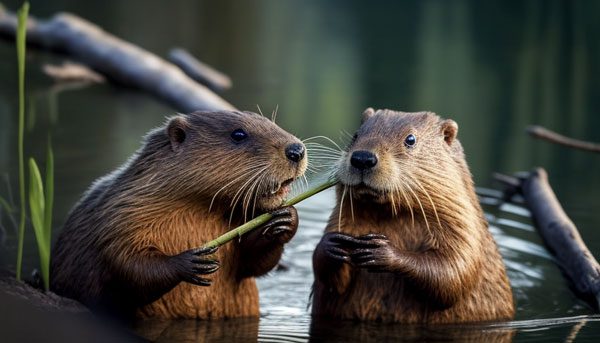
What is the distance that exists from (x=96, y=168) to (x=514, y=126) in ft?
21.2

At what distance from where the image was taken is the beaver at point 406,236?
6.44m

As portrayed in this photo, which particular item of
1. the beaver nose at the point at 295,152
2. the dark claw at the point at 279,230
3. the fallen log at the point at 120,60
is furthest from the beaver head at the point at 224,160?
the fallen log at the point at 120,60

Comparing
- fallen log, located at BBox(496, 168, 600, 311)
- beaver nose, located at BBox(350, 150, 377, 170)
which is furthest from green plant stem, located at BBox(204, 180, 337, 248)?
fallen log, located at BBox(496, 168, 600, 311)

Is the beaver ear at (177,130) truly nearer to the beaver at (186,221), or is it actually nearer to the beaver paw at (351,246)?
the beaver at (186,221)

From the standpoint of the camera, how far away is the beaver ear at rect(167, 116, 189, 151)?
672 cm

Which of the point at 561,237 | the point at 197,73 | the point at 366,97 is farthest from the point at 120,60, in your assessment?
the point at 561,237

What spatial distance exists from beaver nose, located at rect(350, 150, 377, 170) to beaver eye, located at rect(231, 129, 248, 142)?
677mm

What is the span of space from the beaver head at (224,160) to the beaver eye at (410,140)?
2.26 feet

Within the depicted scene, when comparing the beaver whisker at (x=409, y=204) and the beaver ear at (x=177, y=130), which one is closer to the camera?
the beaver whisker at (x=409, y=204)

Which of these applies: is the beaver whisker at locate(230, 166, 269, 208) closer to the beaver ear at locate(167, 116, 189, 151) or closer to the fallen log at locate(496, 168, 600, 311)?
the beaver ear at locate(167, 116, 189, 151)

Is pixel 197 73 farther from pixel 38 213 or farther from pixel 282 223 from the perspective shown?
pixel 282 223

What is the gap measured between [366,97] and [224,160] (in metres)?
11.7

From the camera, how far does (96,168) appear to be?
38.7 ft

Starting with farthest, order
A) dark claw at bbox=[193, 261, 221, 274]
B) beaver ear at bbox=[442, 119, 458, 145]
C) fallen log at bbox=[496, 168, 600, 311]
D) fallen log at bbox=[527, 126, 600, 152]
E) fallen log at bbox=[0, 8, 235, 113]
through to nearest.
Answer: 1. fallen log at bbox=[0, 8, 235, 113]
2. fallen log at bbox=[527, 126, 600, 152]
3. fallen log at bbox=[496, 168, 600, 311]
4. beaver ear at bbox=[442, 119, 458, 145]
5. dark claw at bbox=[193, 261, 221, 274]
